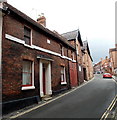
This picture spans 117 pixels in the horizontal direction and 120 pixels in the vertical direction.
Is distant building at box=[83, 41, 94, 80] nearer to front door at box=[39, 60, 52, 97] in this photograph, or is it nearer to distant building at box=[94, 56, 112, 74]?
front door at box=[39, 60, 52, 97]

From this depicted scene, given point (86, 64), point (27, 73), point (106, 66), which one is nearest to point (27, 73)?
point (27, 73)

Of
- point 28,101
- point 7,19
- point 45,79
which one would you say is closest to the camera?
point 7,19

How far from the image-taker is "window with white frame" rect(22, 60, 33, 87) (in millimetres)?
8250

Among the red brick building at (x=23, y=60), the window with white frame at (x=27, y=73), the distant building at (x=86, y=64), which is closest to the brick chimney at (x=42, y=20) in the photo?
the red brick building at (x=23, y=60)

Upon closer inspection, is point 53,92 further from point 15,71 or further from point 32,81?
point 15,71

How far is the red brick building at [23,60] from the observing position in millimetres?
6785

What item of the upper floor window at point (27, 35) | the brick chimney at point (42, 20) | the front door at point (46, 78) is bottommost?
the front door at point (46, 78)

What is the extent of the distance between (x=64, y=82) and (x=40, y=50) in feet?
18.1

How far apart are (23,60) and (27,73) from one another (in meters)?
1.00

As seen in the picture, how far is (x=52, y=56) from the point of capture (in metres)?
11.9

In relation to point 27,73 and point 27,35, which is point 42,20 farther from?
point 27,73

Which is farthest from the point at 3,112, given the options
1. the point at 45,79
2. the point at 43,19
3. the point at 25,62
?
the point at 43,19

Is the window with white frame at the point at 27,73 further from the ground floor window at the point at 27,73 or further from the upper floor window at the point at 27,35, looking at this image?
the upper floor window at the point at 27,35

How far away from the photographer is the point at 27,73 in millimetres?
8602
